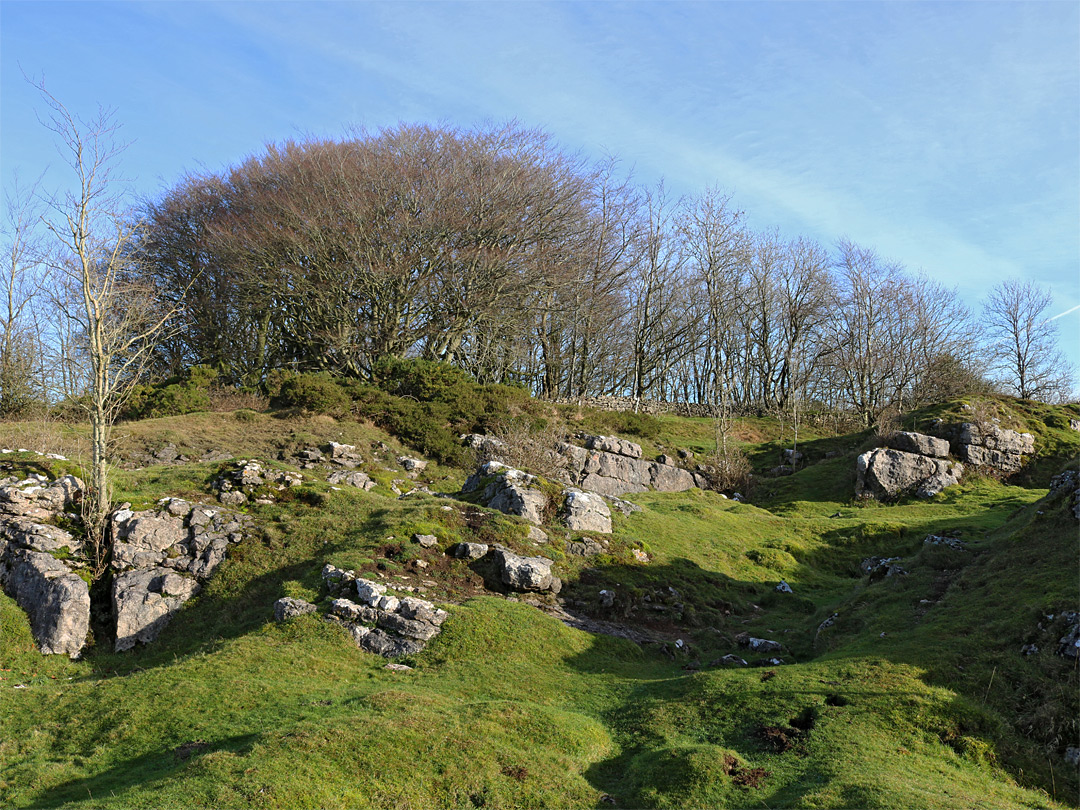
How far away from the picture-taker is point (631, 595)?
14953 mm

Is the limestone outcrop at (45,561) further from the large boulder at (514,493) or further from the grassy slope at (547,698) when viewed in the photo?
A: the large boulder at (514,493)

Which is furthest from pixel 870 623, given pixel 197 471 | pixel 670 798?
pixel 197 471

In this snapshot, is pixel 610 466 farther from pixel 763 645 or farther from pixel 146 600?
pixel 146 600

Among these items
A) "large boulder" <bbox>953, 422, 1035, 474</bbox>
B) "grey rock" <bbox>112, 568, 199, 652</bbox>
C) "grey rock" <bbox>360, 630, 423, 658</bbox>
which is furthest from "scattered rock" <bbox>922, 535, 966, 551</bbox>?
"grey rock" <bbox>112, 568, 199, 652</bbox>

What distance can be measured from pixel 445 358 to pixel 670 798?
96.9 feet

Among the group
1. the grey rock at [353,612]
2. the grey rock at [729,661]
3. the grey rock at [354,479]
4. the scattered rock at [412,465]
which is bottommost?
the grey rock at [729,661]

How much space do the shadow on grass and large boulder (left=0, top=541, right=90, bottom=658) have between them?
527 cm

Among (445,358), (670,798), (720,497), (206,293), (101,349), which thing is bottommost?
(670,798)

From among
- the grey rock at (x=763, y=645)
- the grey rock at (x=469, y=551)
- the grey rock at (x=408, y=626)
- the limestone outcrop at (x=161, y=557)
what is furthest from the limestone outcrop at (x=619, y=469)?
the grey rock at (x=408, y=626)

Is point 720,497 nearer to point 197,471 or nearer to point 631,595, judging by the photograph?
point 631,595

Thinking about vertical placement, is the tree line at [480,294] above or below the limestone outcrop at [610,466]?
above

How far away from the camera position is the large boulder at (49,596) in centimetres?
1228

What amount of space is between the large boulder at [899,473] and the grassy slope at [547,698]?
11.8 meters

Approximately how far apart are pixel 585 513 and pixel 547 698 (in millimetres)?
7508
